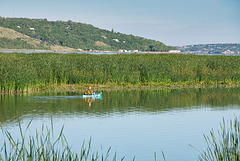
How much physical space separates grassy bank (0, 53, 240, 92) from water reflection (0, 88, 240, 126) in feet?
8.86

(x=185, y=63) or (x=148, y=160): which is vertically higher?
(x=185, y=63)

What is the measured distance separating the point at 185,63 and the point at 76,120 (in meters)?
22.4

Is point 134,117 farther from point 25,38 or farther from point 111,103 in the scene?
point 25,38

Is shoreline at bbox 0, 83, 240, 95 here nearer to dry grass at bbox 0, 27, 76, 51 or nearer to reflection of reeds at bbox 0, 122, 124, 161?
reflection of reeds at bbox 0, 122, 124, 161

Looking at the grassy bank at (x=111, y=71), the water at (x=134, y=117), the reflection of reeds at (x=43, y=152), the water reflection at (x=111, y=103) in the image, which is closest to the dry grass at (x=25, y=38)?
the grassy bank at (x=111, y=71)

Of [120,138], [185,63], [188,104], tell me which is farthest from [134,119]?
[185,63]

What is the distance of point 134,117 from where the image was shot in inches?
861

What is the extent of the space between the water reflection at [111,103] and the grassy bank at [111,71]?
2.70 metres

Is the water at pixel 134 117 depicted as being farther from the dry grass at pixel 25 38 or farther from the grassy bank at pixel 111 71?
the dry grass at pixel 25 38

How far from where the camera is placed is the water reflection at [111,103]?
23.0 m

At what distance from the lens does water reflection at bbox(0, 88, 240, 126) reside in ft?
75.3

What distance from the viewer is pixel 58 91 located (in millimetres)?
33031

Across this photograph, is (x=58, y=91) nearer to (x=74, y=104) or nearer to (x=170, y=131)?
(x=74, y=104)

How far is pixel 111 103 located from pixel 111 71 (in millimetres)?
10825
